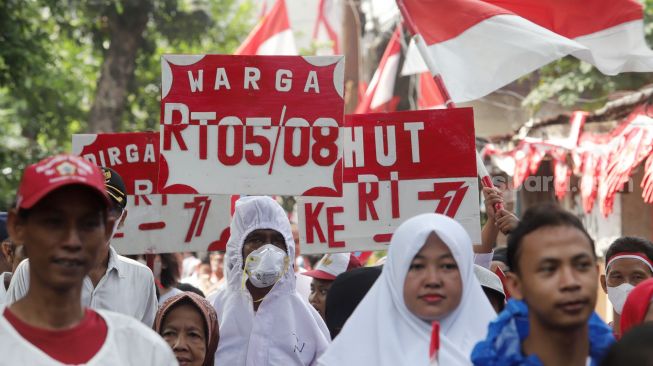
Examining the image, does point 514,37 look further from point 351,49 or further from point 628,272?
point 351,49

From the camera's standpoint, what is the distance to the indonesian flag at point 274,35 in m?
12.7

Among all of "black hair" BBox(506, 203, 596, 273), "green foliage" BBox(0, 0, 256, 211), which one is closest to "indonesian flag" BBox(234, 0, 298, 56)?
"green foliage" BBox(0, 0, 256, 211)

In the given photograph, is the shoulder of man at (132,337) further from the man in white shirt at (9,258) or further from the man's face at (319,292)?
the man's face at (319,292)

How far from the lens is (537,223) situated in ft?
12.9

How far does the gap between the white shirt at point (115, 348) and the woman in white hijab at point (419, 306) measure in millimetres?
1076

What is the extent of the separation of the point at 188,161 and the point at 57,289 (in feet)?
11.0

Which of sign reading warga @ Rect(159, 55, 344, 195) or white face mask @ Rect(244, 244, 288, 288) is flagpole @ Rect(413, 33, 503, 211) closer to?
sign reading warga @ Rect(159, 55, 344, 195)

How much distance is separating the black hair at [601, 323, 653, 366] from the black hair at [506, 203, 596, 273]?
40 cm

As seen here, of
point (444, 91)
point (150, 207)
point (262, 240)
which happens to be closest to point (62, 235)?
point (262, 240)

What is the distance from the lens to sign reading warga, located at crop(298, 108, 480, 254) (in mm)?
7148

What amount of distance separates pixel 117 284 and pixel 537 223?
2.63 meters

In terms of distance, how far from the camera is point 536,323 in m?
3.84

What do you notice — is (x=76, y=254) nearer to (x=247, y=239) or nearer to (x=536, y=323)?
(x=536, y=323)

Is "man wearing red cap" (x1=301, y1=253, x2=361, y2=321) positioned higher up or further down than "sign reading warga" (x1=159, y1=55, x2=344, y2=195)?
further down
